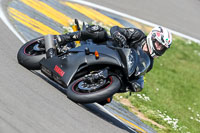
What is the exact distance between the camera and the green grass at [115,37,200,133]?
9227mm

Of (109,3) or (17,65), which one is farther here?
(109,3)

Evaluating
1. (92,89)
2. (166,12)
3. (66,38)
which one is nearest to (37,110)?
(92,89)

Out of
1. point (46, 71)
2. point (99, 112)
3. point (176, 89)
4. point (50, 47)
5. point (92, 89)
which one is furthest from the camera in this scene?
point (176, 89)

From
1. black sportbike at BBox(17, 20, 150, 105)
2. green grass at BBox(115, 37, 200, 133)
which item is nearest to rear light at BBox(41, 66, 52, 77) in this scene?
black sportbike at BBox(17, 20, 150, 105)

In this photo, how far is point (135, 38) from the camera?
710 centimetres

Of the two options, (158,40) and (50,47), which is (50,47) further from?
(158,40)

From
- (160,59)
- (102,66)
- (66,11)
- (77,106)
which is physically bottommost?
(160,59)

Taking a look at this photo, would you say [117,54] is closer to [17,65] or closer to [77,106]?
[77,106]

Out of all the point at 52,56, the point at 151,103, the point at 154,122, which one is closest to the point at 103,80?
the point at 52,56

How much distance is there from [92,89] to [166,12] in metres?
10.1

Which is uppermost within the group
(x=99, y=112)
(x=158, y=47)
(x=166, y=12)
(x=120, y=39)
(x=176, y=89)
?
(x=120, y=39)

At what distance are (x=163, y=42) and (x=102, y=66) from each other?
1071 mm

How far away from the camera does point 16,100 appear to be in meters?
5.50

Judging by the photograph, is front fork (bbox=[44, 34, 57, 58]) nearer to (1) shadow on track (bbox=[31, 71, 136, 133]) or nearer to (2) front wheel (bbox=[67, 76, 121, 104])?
(1) shadow on track (bbox=[31, 71, 136, 133])
